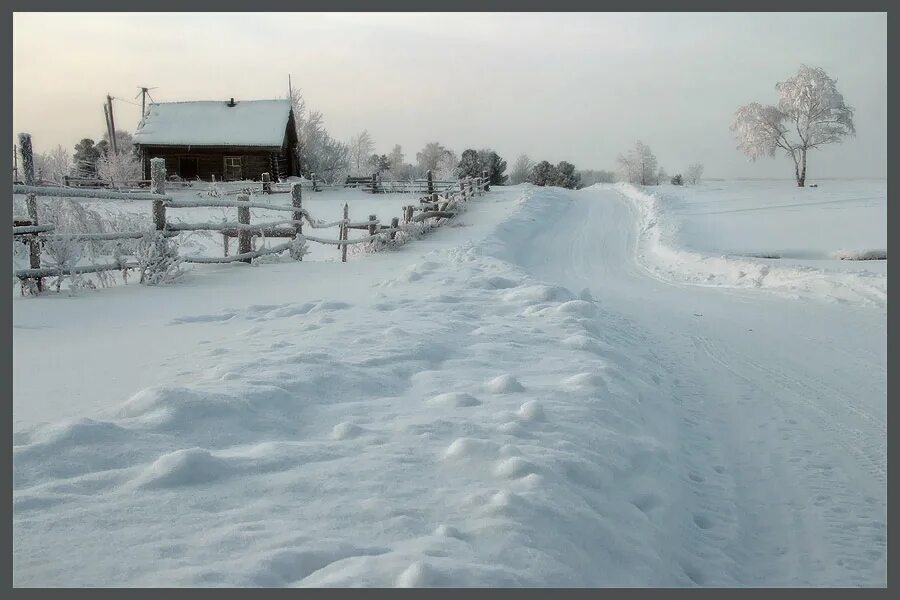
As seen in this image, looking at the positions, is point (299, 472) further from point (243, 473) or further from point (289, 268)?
point (289, 268)

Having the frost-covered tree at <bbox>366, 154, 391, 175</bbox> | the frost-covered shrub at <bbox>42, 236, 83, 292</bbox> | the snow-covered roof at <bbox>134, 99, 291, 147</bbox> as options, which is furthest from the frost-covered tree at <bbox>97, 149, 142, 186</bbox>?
the frost-covered shrub at <bbox>42, 236, 83, 292</bbox>

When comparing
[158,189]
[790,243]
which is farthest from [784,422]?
[158,189]

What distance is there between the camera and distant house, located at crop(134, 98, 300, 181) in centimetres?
3478

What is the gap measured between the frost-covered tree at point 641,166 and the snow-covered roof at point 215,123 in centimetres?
1848

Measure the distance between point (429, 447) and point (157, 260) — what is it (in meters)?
5.03

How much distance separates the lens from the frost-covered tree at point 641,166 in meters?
37.2

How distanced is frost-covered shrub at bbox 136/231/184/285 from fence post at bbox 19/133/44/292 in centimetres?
114

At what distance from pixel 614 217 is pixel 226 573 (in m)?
19.4

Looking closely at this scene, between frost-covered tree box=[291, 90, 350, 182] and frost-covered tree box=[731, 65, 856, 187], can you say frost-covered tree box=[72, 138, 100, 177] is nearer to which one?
frost-covered tree box=[291, 90, 350, 182]

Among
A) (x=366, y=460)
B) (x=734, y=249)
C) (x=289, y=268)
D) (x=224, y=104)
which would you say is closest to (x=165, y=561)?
(x=366, y=460)

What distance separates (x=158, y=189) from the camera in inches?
320

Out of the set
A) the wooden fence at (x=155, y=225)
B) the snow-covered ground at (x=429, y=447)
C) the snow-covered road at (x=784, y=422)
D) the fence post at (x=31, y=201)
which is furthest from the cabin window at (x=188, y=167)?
the snow-covered ground at (x=429, y=447)

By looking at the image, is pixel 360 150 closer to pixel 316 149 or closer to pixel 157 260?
pixel 316 149

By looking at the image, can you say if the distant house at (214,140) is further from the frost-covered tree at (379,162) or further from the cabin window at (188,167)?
the frost-covered tree at (379,162)
